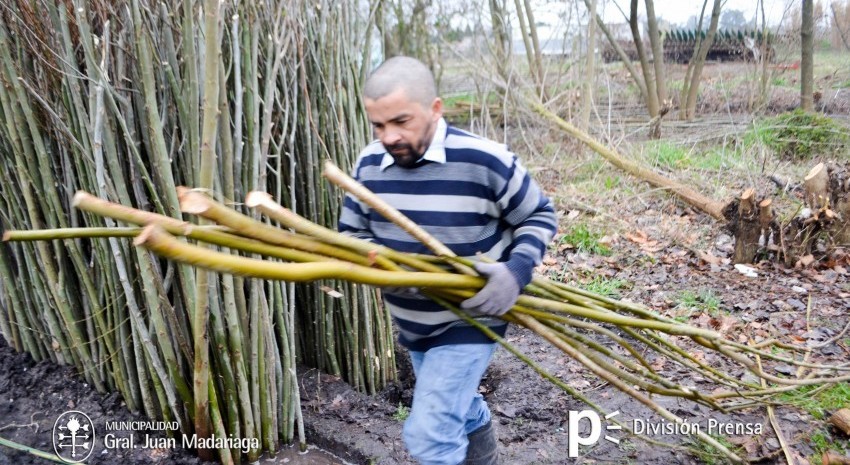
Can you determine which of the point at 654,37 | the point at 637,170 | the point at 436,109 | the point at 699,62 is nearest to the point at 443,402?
the point at 436,109

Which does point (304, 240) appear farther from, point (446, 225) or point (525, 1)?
point (525, 1)

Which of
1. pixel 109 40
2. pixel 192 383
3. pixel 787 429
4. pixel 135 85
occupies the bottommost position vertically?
pixel 787 429

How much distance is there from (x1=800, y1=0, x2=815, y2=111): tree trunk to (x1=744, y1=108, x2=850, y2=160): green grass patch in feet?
2.08

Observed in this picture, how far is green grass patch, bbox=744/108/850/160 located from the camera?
6184mm

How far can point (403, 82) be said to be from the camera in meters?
1.61

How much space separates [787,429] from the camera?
7.88 feet

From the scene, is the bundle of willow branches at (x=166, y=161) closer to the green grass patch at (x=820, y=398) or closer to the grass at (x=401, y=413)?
the grass at (x=401, y=413)

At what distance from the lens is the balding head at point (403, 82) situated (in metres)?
1.60

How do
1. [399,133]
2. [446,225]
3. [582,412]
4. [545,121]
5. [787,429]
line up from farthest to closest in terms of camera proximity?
1. [545,121]
2. [582,412]
3. [787,429]
4. [446,225]
5. [399,133]

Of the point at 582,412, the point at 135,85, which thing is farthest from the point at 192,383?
the point at 582,412

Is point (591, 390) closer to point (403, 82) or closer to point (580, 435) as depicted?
point (580, 435)

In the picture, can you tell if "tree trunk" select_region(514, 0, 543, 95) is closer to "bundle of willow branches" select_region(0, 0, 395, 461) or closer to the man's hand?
"bundle of willow branches" select_region(0, 0, 395, 461)

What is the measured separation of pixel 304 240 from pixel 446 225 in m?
0.46

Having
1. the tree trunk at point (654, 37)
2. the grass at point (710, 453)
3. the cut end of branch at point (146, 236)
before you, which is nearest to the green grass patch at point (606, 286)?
the grass at point (710, 453)
